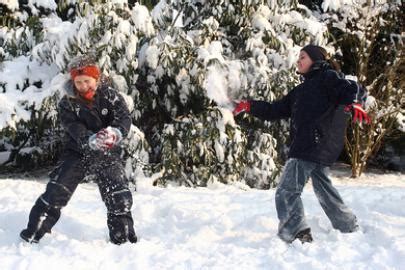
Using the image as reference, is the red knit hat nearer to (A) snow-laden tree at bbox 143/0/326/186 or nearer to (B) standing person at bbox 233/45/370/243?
(B) standing person at bbox 233/45/370/243

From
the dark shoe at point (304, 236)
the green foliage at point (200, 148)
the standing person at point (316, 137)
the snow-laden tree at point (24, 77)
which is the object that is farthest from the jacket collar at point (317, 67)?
the snow-laden tree at point (24, 77)

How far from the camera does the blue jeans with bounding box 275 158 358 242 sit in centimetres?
390

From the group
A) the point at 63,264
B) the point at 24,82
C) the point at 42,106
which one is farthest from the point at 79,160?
the point at 24,82

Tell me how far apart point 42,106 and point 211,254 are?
158 inches

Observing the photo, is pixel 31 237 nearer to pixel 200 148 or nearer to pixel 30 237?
pixel 30 237

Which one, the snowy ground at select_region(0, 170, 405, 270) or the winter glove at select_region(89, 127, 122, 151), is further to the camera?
the winter glove at select_region(89, 127, 122, 151)

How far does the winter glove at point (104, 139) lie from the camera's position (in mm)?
3646

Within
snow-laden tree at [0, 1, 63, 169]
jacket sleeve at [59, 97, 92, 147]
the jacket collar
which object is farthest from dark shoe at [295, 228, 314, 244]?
snow-laden tree at [0, 1, 63, 169]

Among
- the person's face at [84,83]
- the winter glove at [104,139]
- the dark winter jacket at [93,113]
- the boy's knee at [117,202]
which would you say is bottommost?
the boy's knee at [117,202]

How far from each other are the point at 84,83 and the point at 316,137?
1.68 meters

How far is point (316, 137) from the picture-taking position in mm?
3816

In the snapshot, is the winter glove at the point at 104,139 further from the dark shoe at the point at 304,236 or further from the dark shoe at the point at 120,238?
the dark shoe at the point at 304,236

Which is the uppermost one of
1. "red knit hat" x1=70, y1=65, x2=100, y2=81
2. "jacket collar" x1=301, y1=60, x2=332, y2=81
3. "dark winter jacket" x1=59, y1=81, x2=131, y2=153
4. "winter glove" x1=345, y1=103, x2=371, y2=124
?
"jacket collar" x1=301, y1=60, x2=332, y2=81

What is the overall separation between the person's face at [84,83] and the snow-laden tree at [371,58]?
20.3 feet
